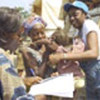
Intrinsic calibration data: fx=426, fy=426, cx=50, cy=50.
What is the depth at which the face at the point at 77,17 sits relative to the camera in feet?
13.9

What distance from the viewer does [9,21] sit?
2.94m

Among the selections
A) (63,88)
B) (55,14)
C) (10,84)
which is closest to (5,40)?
(10,84)

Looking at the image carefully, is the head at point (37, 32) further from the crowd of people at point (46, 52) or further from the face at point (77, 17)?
the face at point (77, 17)

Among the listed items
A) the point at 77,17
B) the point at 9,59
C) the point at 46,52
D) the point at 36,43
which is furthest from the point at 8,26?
the point at 36,43

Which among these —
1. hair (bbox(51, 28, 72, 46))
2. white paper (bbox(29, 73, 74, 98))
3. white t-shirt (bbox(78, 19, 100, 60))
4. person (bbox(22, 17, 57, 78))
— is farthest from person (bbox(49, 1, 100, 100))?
person (bbox(22, 17, 57, 78))

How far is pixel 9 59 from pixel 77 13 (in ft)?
5.40

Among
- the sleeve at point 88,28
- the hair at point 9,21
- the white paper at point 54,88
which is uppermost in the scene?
the hair at point 9,21

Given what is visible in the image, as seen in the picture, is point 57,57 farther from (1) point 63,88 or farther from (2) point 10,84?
(2) point 10,84

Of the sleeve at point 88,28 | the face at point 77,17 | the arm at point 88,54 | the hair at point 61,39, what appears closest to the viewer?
the arm at point 88,54

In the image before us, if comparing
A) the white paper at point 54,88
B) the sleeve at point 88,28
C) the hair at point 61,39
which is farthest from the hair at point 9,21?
the hair at point 61,39

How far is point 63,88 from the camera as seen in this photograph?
3.80 meters

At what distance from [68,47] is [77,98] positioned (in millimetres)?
555

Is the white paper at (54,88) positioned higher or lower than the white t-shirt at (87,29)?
lower

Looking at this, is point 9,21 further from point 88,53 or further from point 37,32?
point 37,32
